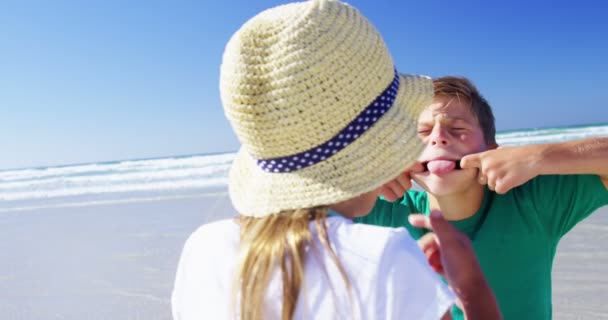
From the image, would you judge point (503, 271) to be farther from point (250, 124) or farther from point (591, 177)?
point (250, 124)

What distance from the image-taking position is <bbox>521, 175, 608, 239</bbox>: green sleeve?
61.6 inches

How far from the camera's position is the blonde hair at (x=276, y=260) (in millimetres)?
933

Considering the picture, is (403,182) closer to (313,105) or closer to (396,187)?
(396,187)

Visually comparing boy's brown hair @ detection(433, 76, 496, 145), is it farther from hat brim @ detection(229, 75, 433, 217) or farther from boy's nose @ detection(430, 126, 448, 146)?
hat brim @ detection(229, 75, 433, 217)

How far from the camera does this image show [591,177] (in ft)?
5.10

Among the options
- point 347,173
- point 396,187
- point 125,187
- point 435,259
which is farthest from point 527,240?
point 125,187

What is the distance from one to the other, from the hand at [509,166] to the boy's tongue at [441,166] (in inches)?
5.5

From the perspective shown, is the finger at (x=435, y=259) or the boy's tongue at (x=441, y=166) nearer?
the finger at (x=435, y=259)

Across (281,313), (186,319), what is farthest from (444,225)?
(186,319)

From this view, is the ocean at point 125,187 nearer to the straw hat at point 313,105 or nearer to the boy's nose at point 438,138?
the boy's nose at point 438,138

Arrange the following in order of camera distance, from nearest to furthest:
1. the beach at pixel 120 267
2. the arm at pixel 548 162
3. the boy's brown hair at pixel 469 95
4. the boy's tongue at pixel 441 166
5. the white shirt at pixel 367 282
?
the white shirt at pixel 367 282 < the arm at pixel 548 162 < the boy's tongue at pixel 441 166 < the boy's brown hair at pixel 469 95 < the beach at pixel 120 267

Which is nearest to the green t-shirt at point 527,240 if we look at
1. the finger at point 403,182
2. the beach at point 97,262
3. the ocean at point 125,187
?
the finger at point 403,182

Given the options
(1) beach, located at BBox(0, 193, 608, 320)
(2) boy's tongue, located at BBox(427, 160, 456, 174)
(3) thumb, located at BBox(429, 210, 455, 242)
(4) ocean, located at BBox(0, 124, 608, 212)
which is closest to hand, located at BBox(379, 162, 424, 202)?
(2) boy's tongue, located at BBox(427, 160, 456, 174)

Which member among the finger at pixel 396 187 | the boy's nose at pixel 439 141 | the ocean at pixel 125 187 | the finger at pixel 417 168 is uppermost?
the boy's nose at pixel 439 141
